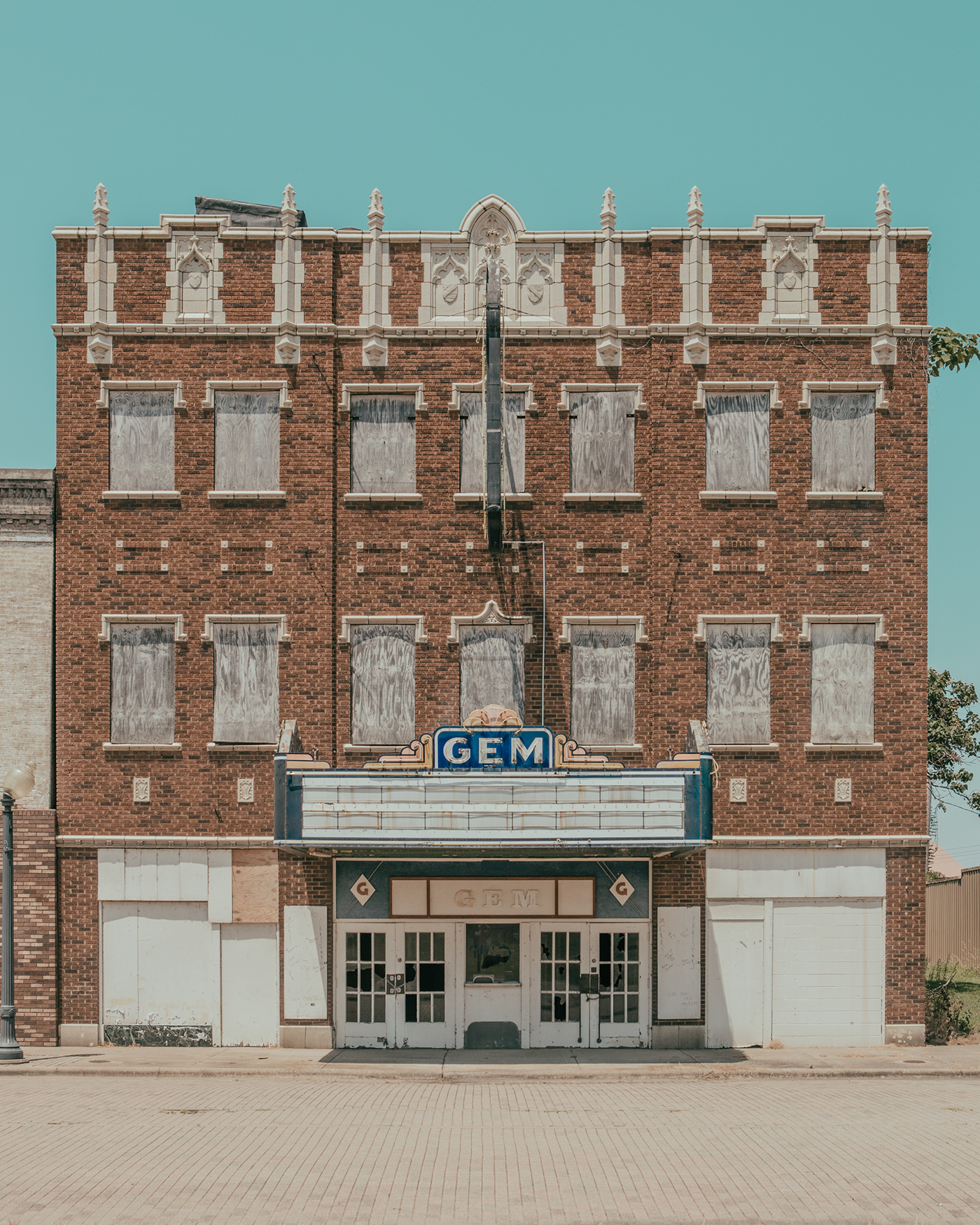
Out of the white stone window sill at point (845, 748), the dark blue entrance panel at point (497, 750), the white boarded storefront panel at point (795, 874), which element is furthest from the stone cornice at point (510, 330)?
the white boarded storefront panel at point (795, 874)

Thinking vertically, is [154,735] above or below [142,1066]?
above

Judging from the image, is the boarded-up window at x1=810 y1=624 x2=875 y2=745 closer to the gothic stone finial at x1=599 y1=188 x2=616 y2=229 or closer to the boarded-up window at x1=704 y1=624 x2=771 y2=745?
the boarded-up window at x1=704 y1=624 x2=771 y2=745

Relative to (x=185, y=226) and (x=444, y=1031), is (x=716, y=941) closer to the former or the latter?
(x=444, y=1031)

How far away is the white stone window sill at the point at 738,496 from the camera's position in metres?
23.2

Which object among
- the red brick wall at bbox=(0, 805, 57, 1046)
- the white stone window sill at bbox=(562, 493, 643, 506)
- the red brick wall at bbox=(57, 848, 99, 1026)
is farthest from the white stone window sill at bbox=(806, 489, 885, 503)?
the red brick wall at bbox=(0, 805, 57, 1046)

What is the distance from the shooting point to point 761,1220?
12180mm

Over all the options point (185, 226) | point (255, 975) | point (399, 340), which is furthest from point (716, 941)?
point (185, 226)

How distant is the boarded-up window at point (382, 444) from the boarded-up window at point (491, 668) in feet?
9.61

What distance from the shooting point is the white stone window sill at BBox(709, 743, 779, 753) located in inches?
901

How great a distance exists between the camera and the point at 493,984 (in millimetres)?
22656

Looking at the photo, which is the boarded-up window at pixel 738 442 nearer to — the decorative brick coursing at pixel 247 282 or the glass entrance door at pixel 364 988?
the decorative brick coursing at pixel 247 282

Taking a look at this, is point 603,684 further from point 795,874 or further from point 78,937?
point 78,937

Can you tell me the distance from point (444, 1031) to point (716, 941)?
16.3 ft

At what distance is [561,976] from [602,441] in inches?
373
